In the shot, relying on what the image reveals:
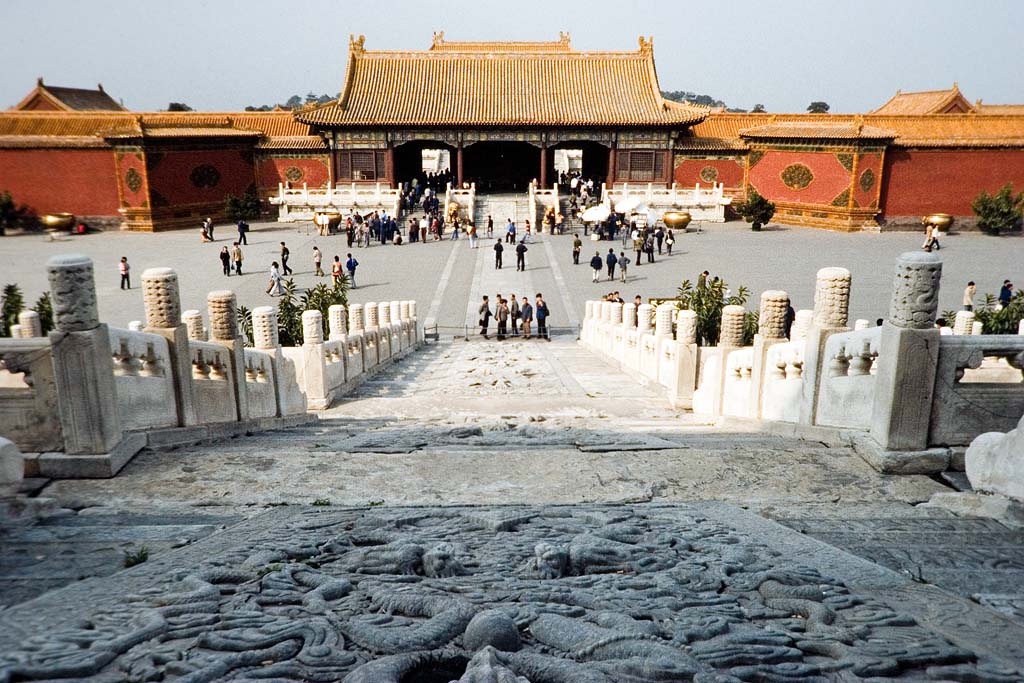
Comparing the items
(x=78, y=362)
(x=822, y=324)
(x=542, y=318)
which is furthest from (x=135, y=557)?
(x=542, y=318)

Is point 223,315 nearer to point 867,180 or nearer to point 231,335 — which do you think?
point 231,335

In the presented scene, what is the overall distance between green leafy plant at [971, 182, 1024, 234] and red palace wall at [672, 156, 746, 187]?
370 inches

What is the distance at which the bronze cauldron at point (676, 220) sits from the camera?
3188 cm

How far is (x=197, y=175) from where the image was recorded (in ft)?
111

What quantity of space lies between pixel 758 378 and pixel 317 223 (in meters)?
26.4

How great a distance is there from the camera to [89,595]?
3.01 meters

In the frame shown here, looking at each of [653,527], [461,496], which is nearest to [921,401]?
[653,527]

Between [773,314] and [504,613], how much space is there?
219 inches

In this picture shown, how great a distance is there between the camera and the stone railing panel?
5.52m

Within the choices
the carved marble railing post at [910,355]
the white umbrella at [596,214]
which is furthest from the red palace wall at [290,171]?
the carved marble railing post at [910,355]

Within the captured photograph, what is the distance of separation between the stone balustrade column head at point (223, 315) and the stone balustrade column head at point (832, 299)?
202 inches

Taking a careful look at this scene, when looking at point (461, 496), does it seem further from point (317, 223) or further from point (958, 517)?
point (317, 223)

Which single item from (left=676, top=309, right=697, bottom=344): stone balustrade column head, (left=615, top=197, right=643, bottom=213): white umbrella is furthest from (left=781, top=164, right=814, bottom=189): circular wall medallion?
(left=676, top=309, right=697, bottom=344): stone balustrade column head

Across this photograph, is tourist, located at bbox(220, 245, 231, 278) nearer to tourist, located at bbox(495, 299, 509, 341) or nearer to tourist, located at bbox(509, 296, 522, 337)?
tourist, located at bbox(495, 299, 509, 341)
